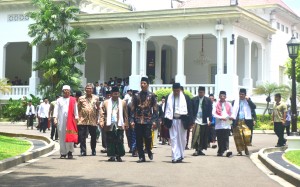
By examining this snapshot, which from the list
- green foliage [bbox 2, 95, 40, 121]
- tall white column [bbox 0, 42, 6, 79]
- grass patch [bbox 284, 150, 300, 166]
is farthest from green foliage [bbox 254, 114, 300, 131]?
grass patch [bbox 284, 150, 300, 166]

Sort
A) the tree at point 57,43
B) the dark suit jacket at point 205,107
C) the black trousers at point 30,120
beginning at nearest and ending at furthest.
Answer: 1. the dark suit jacket at point 205,107
2. the black trousers at point 30,120
3. the tree at point 57,43

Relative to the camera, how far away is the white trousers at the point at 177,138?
14250 millimetres

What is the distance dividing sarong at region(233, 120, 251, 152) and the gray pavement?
3.85 ft

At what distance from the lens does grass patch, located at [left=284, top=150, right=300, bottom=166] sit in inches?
527

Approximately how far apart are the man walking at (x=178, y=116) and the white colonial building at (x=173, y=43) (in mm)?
18334

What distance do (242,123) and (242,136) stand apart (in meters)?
0.42

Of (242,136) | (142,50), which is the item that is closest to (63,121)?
(242,136)

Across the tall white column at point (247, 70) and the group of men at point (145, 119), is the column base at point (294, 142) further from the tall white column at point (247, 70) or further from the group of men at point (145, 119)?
the tall white column at point (247, 70)

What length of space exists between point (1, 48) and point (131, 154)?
23.7 meters

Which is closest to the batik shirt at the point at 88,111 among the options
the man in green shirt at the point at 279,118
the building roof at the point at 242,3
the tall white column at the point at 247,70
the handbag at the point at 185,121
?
the handbag at the point at 185,121

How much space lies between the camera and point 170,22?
113ft

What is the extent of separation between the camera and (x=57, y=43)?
34.9 meters

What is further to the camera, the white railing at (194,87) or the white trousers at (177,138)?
the white railing at (194,87)

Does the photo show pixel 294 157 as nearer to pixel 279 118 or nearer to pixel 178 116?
pixel 178 116
